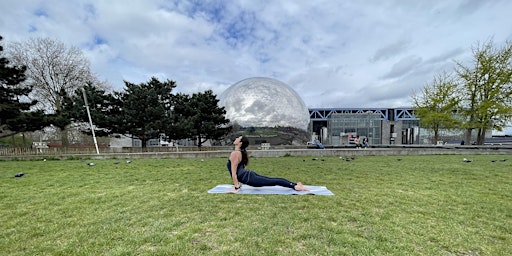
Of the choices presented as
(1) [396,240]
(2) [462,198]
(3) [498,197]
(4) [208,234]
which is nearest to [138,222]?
(4) [208,234]

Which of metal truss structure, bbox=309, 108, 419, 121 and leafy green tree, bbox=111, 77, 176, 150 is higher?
metal truss structure, bbox=309, 108, 419, 121

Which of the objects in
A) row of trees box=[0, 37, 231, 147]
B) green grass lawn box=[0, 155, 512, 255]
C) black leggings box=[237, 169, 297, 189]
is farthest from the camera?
row of trees box=[0, 37, 231, 147]

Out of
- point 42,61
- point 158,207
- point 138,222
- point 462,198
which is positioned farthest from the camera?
point 42,61

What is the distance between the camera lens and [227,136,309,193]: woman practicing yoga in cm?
573

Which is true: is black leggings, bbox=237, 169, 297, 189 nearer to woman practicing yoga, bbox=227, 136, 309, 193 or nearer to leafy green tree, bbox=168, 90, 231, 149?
woman practicing yoga, bbox=227, 136, 309, 193

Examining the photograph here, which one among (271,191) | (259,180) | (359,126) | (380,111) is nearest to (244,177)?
(259,180)

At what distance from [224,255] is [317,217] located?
5.92 feet

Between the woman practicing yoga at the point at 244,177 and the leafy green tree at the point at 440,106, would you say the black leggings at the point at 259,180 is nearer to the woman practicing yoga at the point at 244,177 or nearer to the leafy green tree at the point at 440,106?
the woman practicing yoga at the point at 244,177

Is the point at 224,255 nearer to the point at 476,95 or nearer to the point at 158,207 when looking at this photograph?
the point at 158,207

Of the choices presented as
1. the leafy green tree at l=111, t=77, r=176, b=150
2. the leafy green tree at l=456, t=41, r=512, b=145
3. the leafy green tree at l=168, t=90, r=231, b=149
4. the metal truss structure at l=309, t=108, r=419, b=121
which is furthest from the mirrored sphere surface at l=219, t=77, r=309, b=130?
the metal truss structure at l=309, t=108, r=419, b=121

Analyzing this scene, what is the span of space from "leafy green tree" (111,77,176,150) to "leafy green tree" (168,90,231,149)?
149cm

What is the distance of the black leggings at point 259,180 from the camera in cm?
570

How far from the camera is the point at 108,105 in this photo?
24094 mm

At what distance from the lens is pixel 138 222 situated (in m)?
3.77
